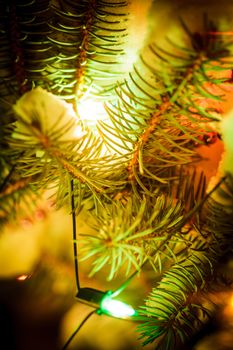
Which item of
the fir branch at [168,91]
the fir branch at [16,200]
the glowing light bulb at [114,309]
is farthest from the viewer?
the fir branch at [16,200]

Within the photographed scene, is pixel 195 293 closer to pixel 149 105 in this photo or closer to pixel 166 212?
pixel 166 212

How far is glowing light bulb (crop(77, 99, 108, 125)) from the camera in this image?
41cm

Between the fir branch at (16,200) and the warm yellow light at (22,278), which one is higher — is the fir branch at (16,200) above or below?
above

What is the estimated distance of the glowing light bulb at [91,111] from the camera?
1.34ft

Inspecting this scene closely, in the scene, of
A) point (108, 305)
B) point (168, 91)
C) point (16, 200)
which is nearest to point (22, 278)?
point (16, 200)

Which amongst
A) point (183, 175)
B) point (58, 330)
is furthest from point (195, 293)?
point (58, 330)

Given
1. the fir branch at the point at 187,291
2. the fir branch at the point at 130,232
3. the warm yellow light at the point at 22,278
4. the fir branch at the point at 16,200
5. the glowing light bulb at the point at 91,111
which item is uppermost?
the glowing light bulb at the point at 91,111

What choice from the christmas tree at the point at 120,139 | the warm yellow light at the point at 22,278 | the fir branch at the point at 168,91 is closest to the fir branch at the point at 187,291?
the christmas tree at the point at 120,139

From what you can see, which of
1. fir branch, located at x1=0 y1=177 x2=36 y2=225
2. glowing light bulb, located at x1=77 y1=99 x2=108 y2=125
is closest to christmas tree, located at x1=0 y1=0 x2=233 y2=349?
glowing light bulb, located at x1=77 y1=99 x2=108 y2=125

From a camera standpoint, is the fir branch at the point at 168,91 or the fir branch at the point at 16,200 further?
the fir branch at the point at 16,200

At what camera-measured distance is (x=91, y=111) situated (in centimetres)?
41

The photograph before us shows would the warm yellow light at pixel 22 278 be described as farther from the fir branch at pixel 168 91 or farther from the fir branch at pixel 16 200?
the fir branch at pixel 168 91

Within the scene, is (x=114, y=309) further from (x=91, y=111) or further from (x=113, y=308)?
(x=91, y=111)

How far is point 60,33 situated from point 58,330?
0.49 metres
